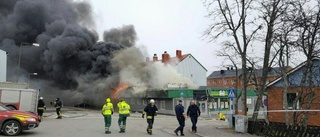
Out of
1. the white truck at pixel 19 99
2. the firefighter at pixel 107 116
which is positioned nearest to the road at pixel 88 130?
the firefighter at pixel 107 116

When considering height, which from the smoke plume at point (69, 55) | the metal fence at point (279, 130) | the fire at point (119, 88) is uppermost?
the smoke plume at point (69, 55)

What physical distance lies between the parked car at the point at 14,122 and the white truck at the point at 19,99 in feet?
29.2

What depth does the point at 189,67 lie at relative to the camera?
183 feet

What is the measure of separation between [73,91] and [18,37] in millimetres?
10093

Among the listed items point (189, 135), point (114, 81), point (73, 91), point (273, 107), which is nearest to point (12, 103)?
point (189, 135)

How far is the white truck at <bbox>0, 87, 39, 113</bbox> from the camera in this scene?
64.9 ft

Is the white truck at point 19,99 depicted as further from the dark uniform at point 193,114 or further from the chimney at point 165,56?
the chimney at point 165,56

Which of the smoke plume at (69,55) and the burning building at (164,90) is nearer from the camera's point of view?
the burning building at (164,90)

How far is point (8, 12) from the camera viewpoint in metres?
46.3

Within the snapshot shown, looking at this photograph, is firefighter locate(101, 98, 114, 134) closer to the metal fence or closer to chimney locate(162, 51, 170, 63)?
the metal fence

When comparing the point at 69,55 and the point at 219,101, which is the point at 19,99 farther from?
the point at 219,101

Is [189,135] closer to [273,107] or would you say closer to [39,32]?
[273,107]

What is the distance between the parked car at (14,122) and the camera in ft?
37.2

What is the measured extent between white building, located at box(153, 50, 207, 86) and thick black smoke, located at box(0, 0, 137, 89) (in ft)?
34.8
